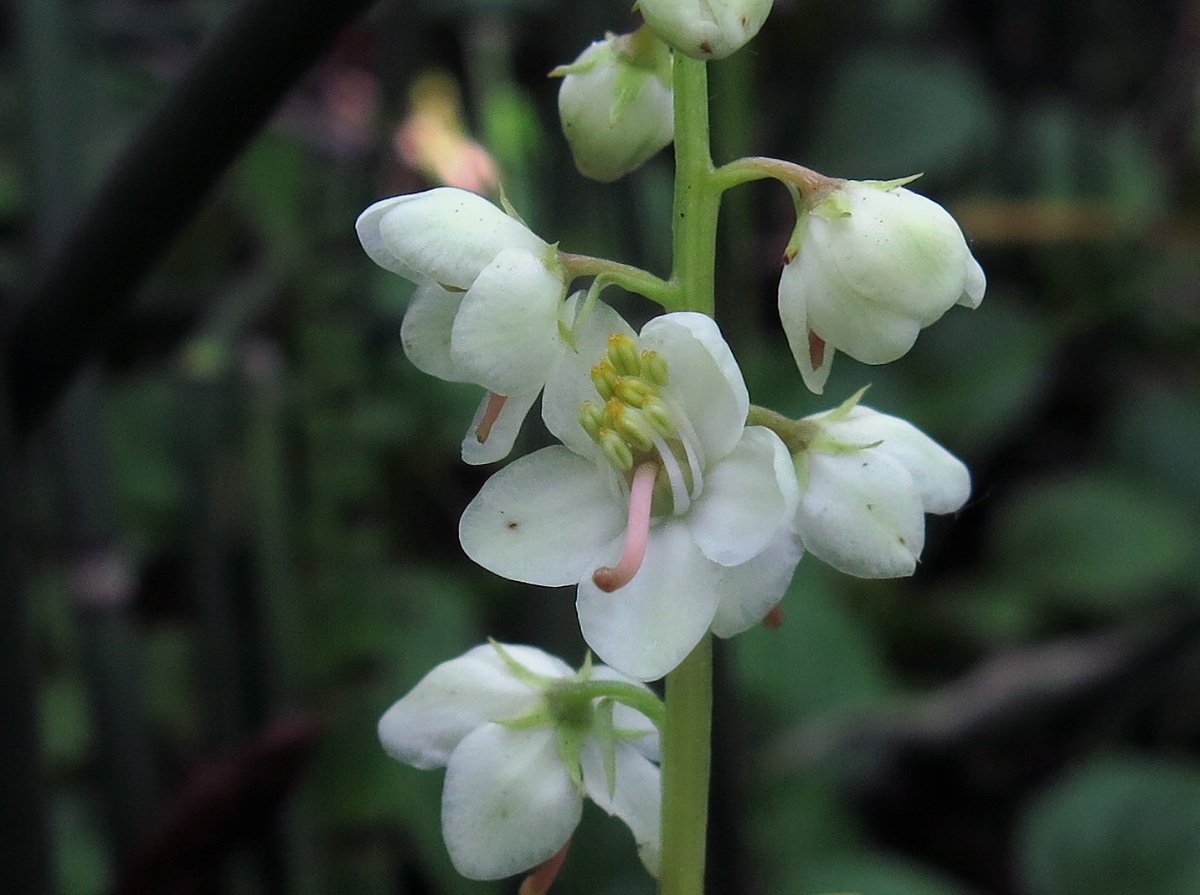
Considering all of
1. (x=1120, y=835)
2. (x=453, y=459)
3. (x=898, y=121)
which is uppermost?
(x=898, y=121)

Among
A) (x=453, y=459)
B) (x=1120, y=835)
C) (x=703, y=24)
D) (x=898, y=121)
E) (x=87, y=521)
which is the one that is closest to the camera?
(x=703, y=24)

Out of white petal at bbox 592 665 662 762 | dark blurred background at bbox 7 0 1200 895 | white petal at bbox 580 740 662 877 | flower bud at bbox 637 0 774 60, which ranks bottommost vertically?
dark blurred background at bbox 7 0 1200 895

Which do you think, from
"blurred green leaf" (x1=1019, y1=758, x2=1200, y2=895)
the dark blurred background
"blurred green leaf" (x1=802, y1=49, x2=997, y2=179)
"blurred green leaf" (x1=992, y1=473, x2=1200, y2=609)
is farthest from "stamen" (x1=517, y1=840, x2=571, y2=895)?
"blurred green leaf" (x1=802, y1=49, x2=997, y2=179)

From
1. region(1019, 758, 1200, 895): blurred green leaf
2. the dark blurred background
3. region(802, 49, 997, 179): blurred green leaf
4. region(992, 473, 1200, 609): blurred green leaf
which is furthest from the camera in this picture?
region(802, 49, 997, 179): blurred green leaf

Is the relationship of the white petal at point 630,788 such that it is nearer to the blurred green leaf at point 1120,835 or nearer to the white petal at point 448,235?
the white petal at point 448,235

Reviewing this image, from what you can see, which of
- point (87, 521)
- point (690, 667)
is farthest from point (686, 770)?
point (87, 521)

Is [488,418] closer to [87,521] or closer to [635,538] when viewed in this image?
[635,538]

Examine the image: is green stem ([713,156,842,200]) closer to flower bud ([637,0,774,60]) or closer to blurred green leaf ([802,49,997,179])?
flower bud ([637,0,774,60])

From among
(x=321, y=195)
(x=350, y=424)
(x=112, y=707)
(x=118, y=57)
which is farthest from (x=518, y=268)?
(x=118, y=57)
